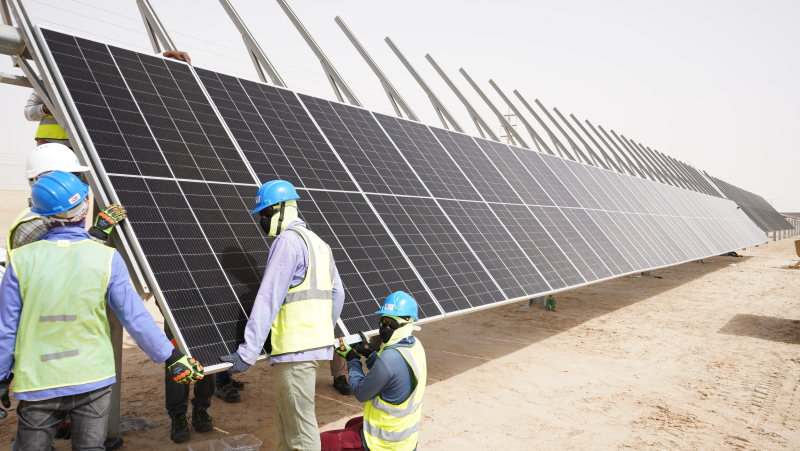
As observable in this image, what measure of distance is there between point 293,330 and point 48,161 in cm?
219

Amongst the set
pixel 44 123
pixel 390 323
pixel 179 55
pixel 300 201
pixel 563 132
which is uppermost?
pixel 563 132

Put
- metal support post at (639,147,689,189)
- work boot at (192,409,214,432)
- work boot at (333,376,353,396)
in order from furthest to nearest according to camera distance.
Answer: metal support post at (639,147,689,189), work boot at (333,376,353,396), work boot at (192,409,214,432)

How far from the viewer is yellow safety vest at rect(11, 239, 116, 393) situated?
2.96 meters

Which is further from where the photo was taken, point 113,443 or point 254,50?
point 254,50

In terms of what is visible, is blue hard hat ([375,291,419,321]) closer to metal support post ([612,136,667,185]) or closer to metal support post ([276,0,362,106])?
metal support post ([276,0,362,106])

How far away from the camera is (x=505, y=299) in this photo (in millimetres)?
7699

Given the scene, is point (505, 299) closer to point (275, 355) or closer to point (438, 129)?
point (275, 355)

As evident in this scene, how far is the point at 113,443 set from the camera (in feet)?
18.6

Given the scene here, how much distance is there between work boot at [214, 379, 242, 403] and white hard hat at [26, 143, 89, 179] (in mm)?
4613

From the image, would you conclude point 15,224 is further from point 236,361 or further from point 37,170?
point 236,361

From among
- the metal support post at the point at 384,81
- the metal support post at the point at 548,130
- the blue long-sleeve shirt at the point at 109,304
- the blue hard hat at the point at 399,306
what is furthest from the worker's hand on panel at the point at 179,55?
the metal support post at the point at 548,130

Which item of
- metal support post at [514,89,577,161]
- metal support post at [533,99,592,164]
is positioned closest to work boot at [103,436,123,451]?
metal support post at [514,89,577,161]

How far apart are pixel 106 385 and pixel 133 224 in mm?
1662

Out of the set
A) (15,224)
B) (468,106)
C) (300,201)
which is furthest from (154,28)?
(468,106)
